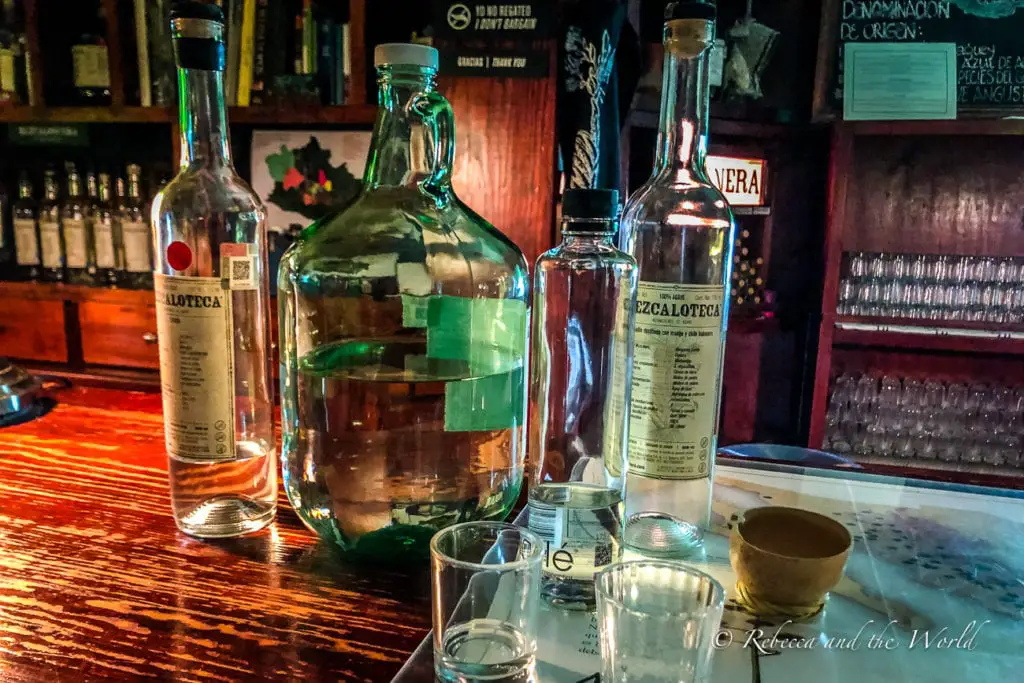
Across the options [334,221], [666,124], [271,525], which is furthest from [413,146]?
[271,525]

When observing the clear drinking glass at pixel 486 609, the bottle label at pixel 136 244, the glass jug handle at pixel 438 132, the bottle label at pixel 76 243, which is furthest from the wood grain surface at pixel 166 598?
the bottle label at pixel 76 243

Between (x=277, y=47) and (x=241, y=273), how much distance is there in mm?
1402

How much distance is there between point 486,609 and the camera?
1.43 ft

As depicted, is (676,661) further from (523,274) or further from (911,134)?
(911,134)

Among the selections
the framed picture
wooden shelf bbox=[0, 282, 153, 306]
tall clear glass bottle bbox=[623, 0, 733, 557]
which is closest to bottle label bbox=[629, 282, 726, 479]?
tall clear glass bottle bbox=[623, 0, 733, 557]

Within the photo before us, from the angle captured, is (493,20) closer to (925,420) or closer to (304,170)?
(304,170)

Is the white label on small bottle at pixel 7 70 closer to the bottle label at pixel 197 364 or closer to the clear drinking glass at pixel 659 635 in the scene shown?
the bottle label at pixel 197 364

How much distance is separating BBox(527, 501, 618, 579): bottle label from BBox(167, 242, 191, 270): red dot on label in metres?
0.32

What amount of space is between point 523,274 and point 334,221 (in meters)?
0.14

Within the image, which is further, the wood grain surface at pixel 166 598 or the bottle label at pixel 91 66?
the bottle label at pixel 91 66

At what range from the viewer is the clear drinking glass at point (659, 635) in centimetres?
37

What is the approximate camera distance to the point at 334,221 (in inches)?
20.8

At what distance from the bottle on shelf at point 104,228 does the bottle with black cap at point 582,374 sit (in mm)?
1760

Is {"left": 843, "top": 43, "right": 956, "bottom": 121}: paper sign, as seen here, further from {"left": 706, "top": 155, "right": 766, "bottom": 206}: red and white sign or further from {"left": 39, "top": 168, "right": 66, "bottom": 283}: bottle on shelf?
{"left": 39, "top": 168, "right": 66, "bottom": 283}: bottle on shelf
